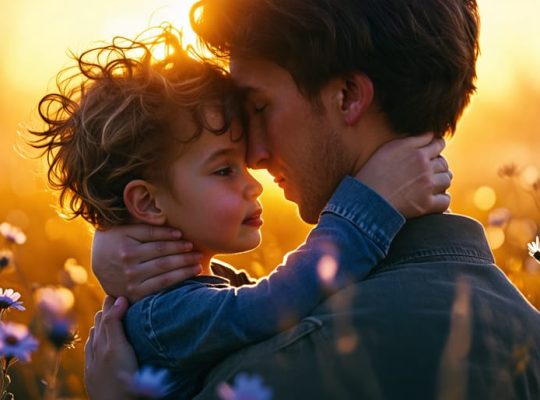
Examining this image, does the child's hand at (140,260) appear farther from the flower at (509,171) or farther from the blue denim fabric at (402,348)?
the flower at (509,171)

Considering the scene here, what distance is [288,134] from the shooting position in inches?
122

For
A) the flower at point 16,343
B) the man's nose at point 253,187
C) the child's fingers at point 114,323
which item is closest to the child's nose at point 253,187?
the man's nose at point 253,187

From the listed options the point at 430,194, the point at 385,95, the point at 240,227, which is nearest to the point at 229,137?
the point at 240,227

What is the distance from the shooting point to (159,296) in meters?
2.72

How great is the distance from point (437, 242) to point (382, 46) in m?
0.71

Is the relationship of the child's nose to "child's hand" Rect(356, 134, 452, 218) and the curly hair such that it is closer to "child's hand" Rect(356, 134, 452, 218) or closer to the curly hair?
the curly hair

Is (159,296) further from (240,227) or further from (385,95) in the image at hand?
(385,95)

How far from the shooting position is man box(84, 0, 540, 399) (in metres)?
2.29

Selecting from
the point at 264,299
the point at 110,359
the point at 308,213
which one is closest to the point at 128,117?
the point at 308,213

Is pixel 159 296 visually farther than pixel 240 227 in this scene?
No

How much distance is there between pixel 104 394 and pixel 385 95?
1183 mm

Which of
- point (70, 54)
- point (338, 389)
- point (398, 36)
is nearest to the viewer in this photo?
point (338, 389)

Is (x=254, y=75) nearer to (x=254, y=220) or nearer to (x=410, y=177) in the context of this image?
(x=254, y=220)

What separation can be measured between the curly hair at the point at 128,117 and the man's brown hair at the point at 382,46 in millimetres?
202
